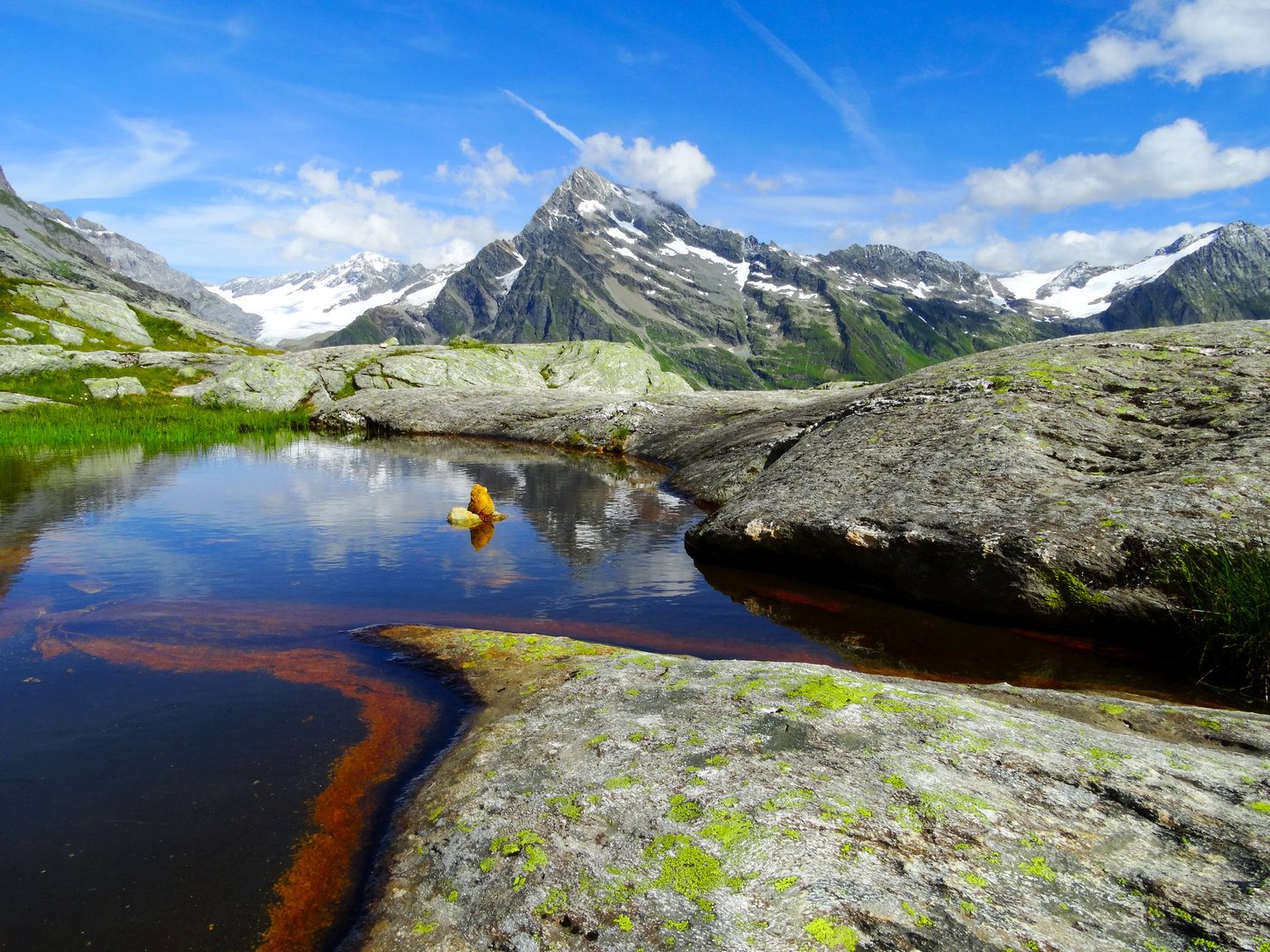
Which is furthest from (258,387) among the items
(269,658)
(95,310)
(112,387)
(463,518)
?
(269,658)

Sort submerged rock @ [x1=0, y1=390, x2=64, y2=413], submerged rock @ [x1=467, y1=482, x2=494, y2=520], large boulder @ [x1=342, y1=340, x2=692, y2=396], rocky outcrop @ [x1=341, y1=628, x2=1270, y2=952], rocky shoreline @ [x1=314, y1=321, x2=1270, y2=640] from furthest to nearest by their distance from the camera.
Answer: large boulder @ [x1=342, y1=340, x2=692, y2=396], submerged rock @ [x1=0, y1=390, x2=64, y2=413], submerged rock @ [x1=467, y1=482, x2=494, y2=520], rocky shoreline @ [x1=314, y1=321, x2=1270, y2=640], rocky outcrop @ [x1=341, y1=628, x2=1270, y2=952]

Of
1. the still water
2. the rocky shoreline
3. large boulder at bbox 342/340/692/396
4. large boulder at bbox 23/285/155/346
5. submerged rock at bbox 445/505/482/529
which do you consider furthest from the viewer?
large boulder at bbox 23/285/155/346

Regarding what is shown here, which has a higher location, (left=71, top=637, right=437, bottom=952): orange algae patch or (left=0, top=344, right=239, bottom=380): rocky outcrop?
(left=0, top=344, right=239, bottom=380): rocky outcrop

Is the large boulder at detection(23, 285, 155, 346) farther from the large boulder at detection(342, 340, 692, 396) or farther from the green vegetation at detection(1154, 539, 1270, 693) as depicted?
the green vegetation at detection(1154, 539, 1270, 693)

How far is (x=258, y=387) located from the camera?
59812 millimetres

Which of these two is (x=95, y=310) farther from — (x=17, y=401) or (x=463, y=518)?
(x=463, y=518)

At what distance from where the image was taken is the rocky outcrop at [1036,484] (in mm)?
10609

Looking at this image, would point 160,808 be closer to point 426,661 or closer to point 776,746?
point 426,661

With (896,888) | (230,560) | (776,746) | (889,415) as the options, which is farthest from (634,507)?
(896,888)

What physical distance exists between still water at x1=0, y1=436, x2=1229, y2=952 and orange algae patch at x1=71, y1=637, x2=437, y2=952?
0.03 metres

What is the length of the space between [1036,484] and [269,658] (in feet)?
46.4

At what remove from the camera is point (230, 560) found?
15.9m

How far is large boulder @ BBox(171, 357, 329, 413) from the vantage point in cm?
5847

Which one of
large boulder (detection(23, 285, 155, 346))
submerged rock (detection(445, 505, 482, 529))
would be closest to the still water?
submerged rock (detection(445, 505, 482, 529))
